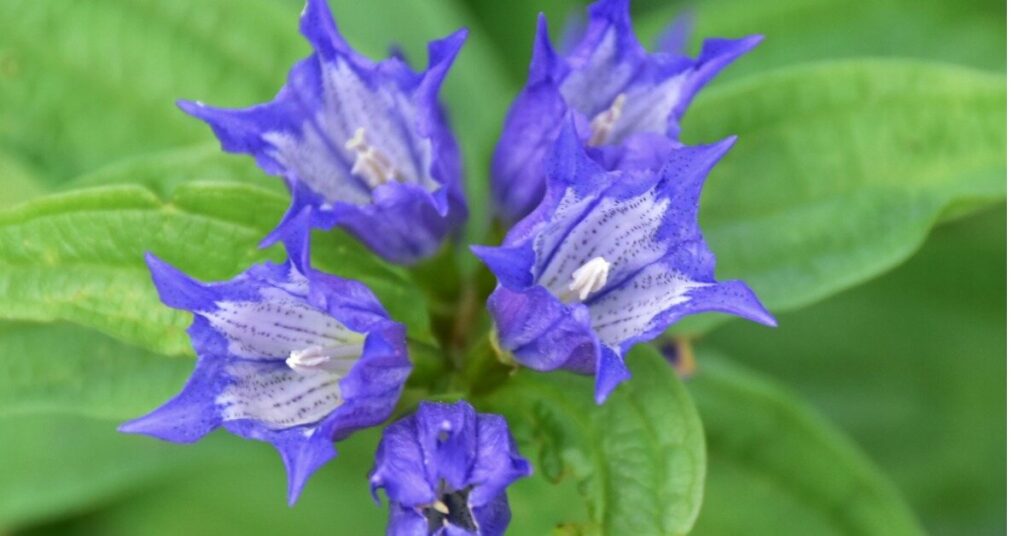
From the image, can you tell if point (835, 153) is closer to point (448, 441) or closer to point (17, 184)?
point (448, 441)

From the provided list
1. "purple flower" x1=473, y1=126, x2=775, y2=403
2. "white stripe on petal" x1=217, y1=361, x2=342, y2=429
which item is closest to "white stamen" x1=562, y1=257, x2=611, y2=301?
"purple flower" x1=473, y1=126, x2=775, y2=403

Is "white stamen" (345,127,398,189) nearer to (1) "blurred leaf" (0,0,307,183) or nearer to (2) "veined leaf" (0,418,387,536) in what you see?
(1) "blurred leaf" (0,0,307,183)

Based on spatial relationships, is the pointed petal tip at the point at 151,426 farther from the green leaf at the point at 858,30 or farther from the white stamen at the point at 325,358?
the green leaf at the point at 858,30

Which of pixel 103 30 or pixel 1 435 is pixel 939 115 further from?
pixel 1 435

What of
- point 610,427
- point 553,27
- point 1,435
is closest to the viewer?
point 610,427

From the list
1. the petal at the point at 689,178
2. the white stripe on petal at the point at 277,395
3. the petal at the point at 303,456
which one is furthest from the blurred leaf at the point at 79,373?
the petal at the point at 689,178

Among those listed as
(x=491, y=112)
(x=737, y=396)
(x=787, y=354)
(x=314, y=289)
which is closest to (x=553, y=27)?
(x=491, y=112)

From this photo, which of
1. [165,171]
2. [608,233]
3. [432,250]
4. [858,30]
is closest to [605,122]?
[608,233]

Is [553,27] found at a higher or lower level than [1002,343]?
higher
